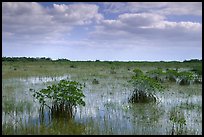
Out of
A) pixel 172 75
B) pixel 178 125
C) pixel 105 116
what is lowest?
pixel 178 125

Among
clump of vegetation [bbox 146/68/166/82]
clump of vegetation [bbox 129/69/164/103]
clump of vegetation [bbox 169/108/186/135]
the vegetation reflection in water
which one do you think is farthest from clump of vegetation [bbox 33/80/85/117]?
clump of vegetation [bbox 146/68/166/82]

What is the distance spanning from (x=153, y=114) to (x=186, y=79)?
32.9ft

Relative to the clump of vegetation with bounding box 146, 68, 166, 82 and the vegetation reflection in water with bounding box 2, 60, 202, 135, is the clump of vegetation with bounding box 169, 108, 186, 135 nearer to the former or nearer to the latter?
the vegetation reflection in water with bounding box 2, 60, 202, 135

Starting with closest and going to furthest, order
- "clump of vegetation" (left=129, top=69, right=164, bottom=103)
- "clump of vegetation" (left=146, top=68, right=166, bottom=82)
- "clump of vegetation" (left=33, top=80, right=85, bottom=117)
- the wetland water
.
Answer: the wetland water < "clump of vegetation" (left=33, top=80, right=85, bottom=117) < "clump of vegetation" (left=129, top=69, right=164, bottom=103) < "clump of vegetation" (left=146, top=68, right=166, bottom=82)

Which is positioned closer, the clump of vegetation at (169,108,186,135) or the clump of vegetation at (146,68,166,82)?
the clump of vegetation at (169,108,186,135)

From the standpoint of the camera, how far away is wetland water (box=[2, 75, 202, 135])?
9541mm

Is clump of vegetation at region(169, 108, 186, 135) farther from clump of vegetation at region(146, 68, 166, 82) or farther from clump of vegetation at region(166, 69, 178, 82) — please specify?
clump of vegetation at region(146, 68, 166, 82)

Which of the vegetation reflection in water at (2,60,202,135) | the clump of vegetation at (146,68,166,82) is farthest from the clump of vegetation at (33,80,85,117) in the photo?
the clump of vegetation at (146,68,166,82)

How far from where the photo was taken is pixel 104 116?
11148 millimetres

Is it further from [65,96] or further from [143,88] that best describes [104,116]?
[143,88]

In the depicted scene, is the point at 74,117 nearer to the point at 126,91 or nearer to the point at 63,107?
the point at 63,107

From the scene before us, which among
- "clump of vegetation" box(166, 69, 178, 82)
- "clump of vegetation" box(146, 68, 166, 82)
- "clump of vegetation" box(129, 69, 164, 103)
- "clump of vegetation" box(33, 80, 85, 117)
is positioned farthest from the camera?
"clump of vegetation" box(146, 68, 166, 82)

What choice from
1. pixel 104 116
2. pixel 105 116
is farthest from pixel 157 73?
pixel 104 116

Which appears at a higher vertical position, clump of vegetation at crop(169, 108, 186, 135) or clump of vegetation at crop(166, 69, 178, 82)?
clump of vegetation at crop(166, 69, 178, 82)
